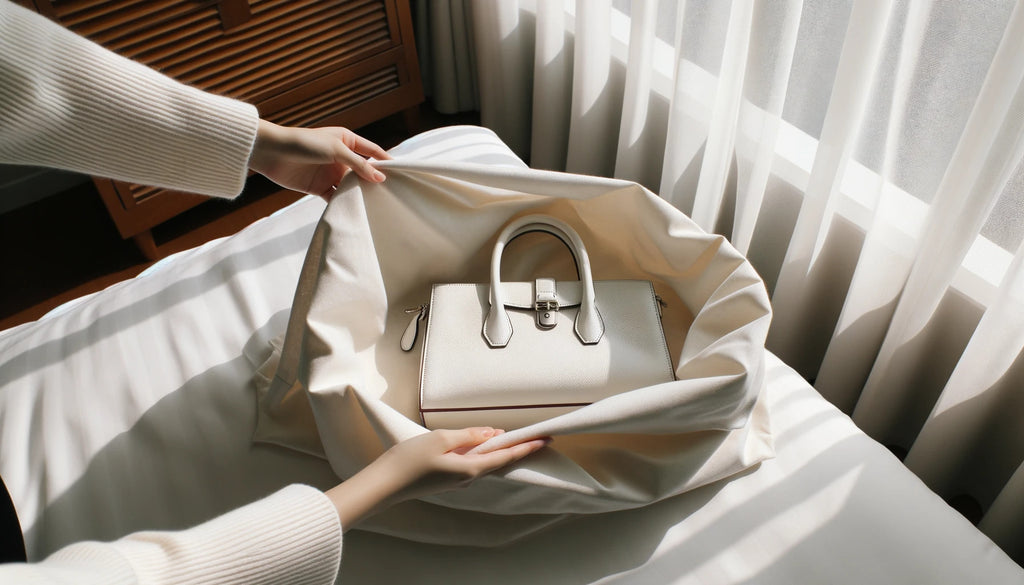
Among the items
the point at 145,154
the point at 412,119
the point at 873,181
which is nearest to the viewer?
the point at 145,154

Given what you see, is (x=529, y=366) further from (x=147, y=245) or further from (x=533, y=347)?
(x=147, y=245)

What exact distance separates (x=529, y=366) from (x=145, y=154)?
1.59 feet

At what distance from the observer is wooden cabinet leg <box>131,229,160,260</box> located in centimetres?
150

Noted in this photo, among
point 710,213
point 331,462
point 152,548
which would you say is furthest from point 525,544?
point 710,213

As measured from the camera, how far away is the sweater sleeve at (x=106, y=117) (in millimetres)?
667

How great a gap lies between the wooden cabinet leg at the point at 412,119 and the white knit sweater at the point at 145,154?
104 cm

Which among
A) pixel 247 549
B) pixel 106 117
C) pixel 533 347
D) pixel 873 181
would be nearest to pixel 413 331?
pixel 533 347

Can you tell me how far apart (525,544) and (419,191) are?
0.38m

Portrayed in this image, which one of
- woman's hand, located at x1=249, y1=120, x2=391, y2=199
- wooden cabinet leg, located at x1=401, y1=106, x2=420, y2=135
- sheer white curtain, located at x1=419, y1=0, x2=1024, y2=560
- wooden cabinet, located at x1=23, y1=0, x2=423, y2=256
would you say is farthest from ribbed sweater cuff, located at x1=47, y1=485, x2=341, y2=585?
wooden cabinet leg, located at x1=401, y1=106, x2=420, y2=135

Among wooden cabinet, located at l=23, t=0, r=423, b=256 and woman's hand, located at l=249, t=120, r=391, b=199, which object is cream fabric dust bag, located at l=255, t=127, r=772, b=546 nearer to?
woman's hand, located at l=249, t=120, r=391, b=199

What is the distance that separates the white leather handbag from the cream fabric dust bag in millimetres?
37

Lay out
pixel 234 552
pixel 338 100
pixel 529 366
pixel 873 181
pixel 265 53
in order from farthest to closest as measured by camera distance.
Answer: pixel 338 100, pixel 265 53, pixel 873 181, pixel 529 366, pixel 234 552

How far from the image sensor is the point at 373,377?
68 cm

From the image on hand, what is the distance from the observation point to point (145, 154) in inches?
29.5
